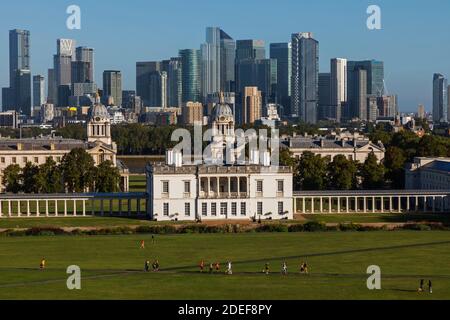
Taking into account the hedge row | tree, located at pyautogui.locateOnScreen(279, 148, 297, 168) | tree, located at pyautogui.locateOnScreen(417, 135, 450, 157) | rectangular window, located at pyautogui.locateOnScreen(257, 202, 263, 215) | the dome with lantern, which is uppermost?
the dome with lantern

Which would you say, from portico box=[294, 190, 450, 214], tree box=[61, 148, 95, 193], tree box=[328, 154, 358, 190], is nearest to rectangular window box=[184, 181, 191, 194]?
portico box=[294, 190, 450, 214]

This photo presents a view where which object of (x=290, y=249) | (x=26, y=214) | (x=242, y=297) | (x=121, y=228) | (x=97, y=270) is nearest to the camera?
(x=242, y=297)

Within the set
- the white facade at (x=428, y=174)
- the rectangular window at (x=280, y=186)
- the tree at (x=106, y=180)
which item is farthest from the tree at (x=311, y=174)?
the tree at (x=106, y=180)

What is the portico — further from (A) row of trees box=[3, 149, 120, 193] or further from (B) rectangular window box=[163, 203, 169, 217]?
(A) row of trees box=[3, 149, 120, 193]

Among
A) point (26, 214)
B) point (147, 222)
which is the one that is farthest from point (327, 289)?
point (26, 214)

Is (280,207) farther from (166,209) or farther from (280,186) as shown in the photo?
(166,209)

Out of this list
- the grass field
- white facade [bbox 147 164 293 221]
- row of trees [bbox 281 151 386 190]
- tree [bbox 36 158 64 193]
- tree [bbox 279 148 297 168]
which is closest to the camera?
the grass field

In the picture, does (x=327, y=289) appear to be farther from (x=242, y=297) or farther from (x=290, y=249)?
(x=290, y=249)
